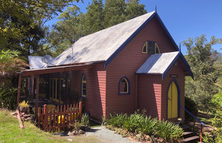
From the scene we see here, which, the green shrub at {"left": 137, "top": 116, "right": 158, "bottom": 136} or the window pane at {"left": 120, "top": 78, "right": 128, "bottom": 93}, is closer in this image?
the green shrub at {"left": 137, "top": 116, "right": 158, "bottom": 136}

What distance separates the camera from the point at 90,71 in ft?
42.6

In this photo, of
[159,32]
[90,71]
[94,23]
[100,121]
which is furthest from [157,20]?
[94,23]

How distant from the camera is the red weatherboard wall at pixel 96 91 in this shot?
11.5 metres

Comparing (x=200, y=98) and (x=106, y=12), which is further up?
(x=106, y=12)

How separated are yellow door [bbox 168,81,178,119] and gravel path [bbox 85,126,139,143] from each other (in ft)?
13.5

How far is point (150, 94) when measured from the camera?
11.5 meters

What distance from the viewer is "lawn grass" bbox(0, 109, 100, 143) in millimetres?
6977

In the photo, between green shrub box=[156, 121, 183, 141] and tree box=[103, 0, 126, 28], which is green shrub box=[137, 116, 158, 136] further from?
tree box=[103, 0, 126, 28]

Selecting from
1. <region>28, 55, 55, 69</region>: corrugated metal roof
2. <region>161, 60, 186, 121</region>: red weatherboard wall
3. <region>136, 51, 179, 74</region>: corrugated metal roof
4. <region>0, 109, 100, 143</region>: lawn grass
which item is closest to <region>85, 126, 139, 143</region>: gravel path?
<region>0, 109, 100, 143</region>: lawn grass

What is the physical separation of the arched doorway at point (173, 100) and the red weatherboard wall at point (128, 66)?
245 cm

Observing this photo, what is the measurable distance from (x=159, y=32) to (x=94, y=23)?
25033 millimetres

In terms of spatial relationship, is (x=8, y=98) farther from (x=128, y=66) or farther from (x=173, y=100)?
(x=173, y=100)

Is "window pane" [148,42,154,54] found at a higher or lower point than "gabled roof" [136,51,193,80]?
higher

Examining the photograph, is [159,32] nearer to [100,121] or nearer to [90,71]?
[90,71]
